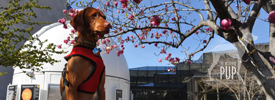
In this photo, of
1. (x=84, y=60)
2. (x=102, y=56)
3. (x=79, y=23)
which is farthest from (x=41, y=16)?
(x=84, y=60)

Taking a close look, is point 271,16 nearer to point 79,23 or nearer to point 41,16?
point 79,23

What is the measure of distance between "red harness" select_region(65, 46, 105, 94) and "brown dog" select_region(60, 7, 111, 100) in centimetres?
2

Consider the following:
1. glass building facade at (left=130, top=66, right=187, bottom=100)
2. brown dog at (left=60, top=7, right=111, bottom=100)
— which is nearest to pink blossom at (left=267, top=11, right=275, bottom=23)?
brown dog at (left=60, top=7, right=111, bottom=100)

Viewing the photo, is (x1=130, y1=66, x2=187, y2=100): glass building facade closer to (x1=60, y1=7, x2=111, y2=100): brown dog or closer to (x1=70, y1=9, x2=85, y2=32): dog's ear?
(x1=60, y1=7, x2=111, y2=100): brown dog

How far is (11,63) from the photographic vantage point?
7.46 metres

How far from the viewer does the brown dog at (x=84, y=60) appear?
2303mm

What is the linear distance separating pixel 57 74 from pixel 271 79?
14.3 meters

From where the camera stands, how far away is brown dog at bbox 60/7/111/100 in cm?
230

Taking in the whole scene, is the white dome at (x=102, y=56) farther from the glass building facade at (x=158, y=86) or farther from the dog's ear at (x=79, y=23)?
the glass building facade at (x=158, y=86)

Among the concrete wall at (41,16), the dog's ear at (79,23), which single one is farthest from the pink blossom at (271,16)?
the concrete wall at (41,16)

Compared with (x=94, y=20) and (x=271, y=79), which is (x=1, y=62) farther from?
(x=271, y=79)

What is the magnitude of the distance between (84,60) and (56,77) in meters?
14.2

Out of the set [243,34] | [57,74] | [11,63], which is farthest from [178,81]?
[243,34]

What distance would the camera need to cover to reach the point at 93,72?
242 centimetres
